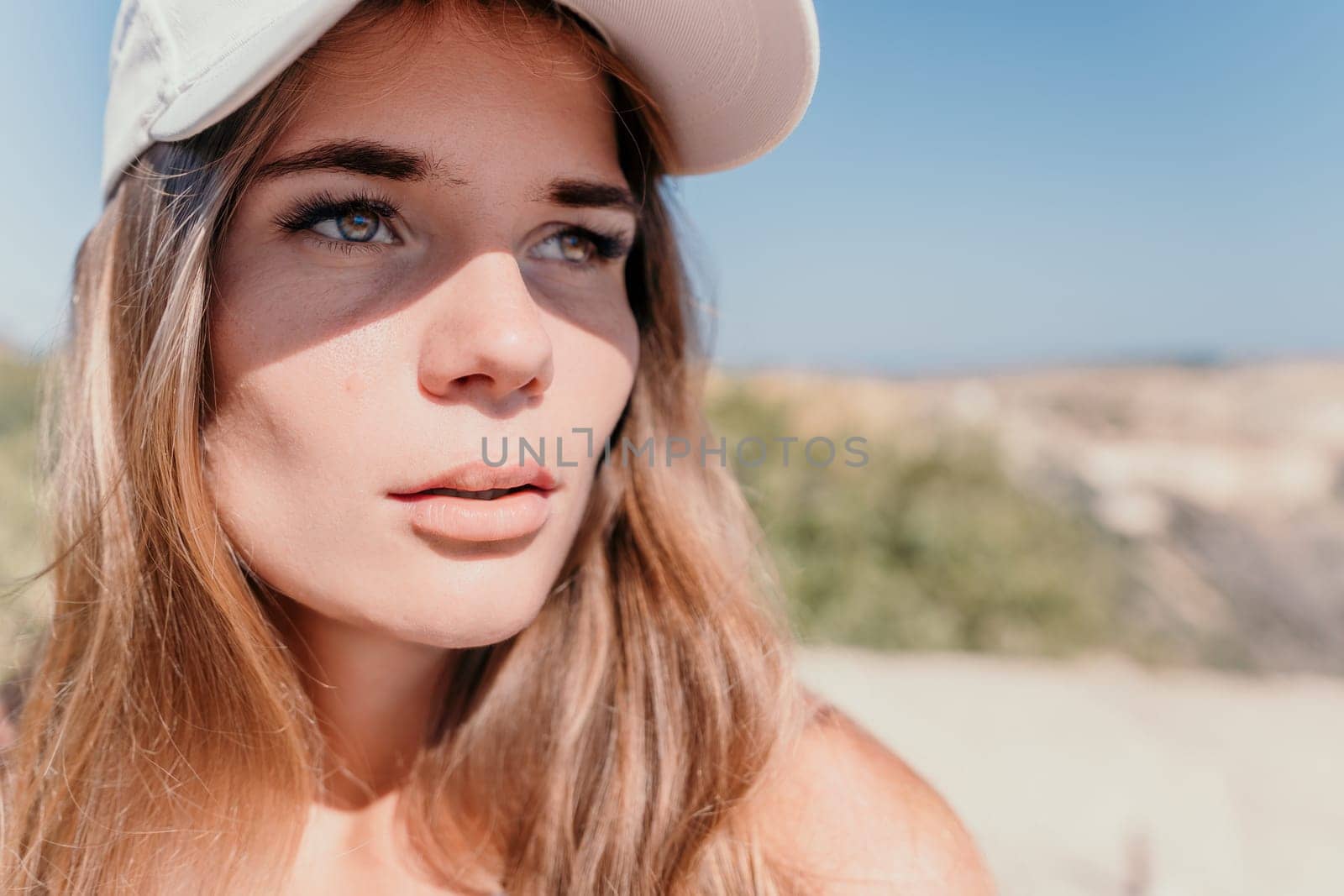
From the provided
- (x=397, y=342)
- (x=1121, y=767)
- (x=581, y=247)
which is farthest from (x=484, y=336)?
(x=1121, y=767)

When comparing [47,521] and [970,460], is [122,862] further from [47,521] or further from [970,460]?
[970,460]

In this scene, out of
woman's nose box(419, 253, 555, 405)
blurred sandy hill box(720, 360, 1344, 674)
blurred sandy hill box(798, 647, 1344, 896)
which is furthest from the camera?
blurred sandy hill box(720, 360, 1344, 674)

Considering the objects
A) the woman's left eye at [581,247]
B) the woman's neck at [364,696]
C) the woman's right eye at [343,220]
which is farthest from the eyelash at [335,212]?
the woman's neck at [364,696]

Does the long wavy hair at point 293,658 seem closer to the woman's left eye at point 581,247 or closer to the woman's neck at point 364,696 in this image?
the woman's neck at point 364,696

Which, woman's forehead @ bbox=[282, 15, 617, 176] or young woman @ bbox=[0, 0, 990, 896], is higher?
woman's forehead @ bbox=[282, 15, 617, 176]

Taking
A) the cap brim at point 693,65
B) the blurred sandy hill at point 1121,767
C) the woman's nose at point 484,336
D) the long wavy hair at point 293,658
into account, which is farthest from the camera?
the blurred sandy hill at point 1121,767

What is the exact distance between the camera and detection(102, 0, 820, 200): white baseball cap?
105 cm

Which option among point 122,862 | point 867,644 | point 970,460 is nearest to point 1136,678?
point 867,644

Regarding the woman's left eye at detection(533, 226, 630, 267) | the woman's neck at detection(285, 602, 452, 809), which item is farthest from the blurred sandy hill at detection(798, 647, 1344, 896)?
the woman's left eye at detection(533, 226, 630, 267)

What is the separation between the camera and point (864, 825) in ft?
4.75

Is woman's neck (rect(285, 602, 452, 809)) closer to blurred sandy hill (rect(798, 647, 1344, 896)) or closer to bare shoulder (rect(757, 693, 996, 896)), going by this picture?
bare shoulder (rect(757, 693, 996, 896))

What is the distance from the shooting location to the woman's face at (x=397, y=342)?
116cm

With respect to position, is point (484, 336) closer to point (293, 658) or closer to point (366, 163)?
point (366, 163)

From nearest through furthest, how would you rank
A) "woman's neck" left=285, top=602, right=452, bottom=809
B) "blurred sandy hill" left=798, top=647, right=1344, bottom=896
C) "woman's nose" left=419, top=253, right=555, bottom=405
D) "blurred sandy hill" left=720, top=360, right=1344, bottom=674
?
1. "woman's nose" left=419, top=253, right=555, bottom=405
2. "woman's neck" left=285, top=602, right=452, bottom=809
3. "blurred sandy hill" left=798, top=647, right=1344, bottom=896
4. "blurred sandy hill" left=720, top=360, right=1344, bottom=674
